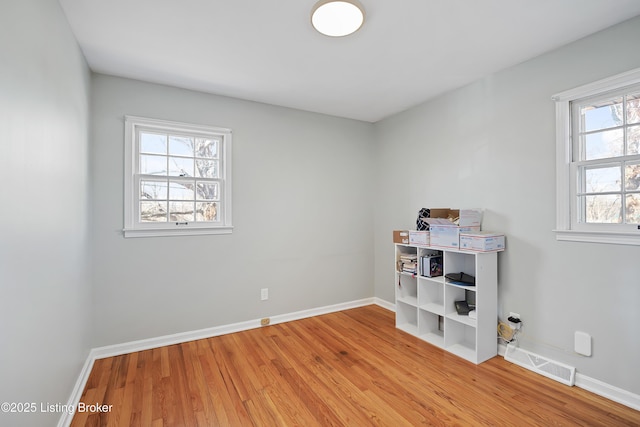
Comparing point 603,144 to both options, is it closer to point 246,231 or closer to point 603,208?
point 603,208

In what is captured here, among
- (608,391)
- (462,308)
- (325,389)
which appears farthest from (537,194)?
(325,389)

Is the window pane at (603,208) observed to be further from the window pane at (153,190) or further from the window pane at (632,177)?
the window pane at (153,190)

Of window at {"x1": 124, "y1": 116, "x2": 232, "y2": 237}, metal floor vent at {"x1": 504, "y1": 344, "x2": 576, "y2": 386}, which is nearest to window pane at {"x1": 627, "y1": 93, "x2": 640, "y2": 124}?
metal floor vent at {"x1": 504, "y1": 344, "x2": 576, "y2": 386}

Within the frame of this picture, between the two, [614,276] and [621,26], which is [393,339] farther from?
[621,26]

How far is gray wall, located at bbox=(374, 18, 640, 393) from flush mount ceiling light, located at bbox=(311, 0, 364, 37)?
1.63m

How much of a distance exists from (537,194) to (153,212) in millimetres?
3506

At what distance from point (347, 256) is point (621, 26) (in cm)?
321

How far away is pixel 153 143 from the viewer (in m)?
2.89

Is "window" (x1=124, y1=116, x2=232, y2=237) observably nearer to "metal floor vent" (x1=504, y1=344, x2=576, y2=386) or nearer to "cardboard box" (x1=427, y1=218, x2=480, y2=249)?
"cardboard box" (x1=427, y1=218, x2=480, y2=249)

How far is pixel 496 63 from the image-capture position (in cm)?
251

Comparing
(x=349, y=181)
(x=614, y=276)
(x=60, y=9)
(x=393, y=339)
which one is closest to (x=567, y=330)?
(x=614, y=276)

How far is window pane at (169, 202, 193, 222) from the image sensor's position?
2.95 metres

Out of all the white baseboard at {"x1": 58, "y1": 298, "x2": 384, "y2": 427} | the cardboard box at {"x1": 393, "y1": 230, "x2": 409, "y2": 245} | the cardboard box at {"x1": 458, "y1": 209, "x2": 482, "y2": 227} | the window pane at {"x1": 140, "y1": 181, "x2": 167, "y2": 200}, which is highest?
the window pane at {"x1": 140, "y1": 181, "x2": 167, "y2": 200}

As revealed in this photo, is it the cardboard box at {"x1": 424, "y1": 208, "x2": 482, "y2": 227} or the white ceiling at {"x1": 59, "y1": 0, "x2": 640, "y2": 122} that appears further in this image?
the cardboard box at {"x1": 424, "y1": 208, "x2": 482, "y2": 227}
